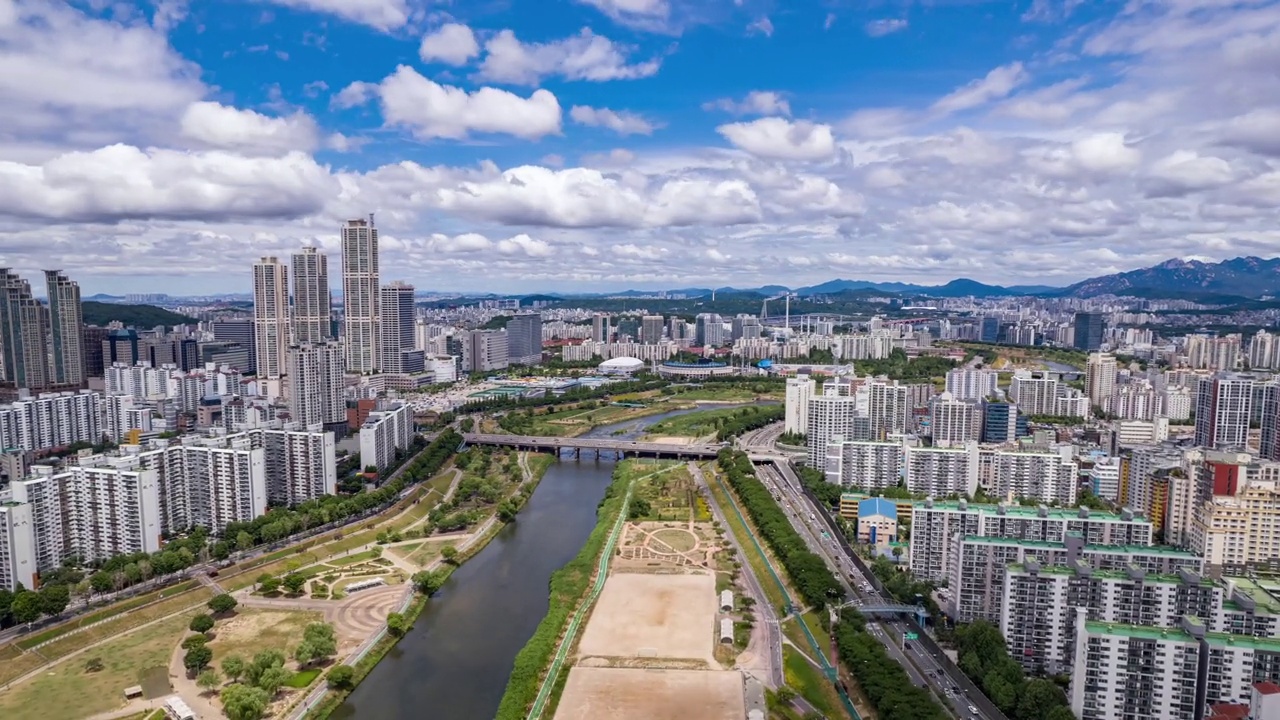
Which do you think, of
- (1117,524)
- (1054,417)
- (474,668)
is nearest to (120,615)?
(474,668)

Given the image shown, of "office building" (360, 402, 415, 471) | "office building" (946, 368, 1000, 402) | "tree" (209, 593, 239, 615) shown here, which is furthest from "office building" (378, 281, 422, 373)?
"tree" (209, 593, 239, 615)

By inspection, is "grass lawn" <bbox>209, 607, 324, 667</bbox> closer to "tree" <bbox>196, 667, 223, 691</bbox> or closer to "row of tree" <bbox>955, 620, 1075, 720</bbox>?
"tree" <bbox>196, 667, 223, 691</bbox>

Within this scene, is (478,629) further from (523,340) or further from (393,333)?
(523,340)

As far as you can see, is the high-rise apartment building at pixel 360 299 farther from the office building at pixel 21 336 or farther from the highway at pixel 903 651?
the highway at pixel 903 651

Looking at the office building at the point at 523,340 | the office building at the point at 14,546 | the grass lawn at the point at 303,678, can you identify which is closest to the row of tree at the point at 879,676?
the grass lawn at the point at 303,678

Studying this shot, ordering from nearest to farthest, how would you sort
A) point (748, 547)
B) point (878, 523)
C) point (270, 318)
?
1. point (878, 523)
2. point (748, 547)
3. point (270, 318)

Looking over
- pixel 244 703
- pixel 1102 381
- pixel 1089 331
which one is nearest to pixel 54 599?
pixel 244 703
